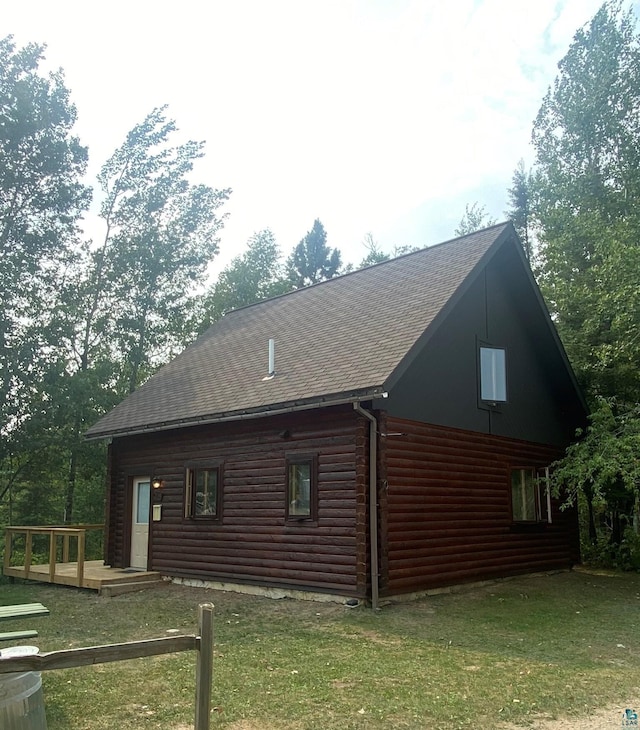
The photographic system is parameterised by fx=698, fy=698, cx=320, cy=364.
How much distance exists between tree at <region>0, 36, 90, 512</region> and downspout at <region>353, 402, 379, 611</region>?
45.3ft

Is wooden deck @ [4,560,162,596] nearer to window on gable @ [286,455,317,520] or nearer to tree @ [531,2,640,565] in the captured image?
window on gable @ [286,455,317,520]

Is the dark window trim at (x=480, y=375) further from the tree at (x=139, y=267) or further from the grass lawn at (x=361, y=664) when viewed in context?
the tree at (x=139, y=267)

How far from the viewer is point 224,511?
12406mm

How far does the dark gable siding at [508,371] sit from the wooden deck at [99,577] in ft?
19.1

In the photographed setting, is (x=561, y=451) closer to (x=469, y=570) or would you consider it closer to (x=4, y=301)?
(x=469, y=570)

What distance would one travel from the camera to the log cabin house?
10398 mm

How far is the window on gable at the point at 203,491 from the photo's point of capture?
41.3ft

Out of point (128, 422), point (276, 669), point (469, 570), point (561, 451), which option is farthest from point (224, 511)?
point (561, 451)

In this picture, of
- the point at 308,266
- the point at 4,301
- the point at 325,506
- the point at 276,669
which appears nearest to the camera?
the point at 276,669

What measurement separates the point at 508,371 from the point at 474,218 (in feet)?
69.4

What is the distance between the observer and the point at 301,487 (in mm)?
11156

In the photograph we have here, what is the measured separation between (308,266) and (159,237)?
1726 cm

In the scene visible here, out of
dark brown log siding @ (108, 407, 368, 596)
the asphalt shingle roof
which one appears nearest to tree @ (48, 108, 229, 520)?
the asphalt shingle roof

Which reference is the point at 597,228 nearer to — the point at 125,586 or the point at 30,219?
the point at 125,586
